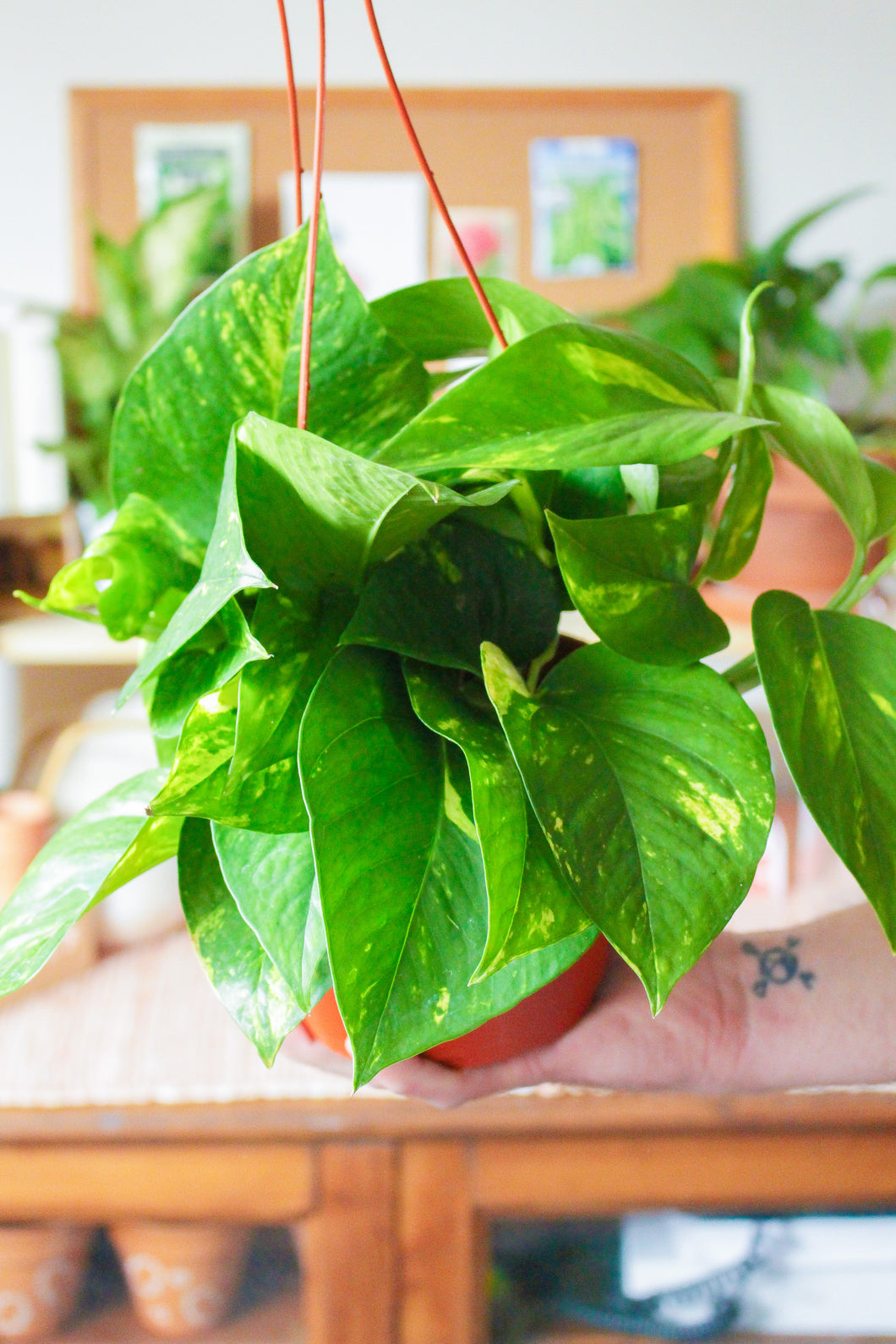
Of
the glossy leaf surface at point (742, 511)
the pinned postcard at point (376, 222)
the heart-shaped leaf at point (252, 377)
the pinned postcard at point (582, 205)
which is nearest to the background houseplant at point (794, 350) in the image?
the pinned postcard at point (582, 205)

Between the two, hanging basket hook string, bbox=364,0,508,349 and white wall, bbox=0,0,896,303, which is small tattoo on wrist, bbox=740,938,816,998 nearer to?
hanging basket hook string, bbox=364,0,508,349

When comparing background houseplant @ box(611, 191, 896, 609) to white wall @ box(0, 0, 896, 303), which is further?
white wall @ box(0, 0, 896, 303)

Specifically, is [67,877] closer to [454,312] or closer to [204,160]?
[454,312]

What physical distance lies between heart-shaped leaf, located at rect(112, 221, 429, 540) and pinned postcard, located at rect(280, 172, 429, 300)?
3.13 ft

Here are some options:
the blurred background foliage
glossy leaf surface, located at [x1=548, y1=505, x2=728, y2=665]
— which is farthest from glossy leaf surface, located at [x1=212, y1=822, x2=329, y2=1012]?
the blurred background foliage

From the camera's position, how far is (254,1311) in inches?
35.4

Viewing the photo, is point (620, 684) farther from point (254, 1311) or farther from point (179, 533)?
point (254, 1311)

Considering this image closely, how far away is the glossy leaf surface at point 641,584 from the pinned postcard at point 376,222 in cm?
102

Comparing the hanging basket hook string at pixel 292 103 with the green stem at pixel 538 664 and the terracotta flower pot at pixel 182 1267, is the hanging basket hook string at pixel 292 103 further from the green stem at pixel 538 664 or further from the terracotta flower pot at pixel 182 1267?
the terracotta flower pot at pixel 182 1267

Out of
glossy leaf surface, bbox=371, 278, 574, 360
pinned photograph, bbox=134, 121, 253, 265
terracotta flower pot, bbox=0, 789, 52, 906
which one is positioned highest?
pinned photograph, bbox=134, 121, 253, 265

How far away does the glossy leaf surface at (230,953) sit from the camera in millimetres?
388

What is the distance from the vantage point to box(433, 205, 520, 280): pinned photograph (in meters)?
1.31

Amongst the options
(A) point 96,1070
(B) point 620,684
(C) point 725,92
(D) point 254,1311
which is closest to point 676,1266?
(D) point 254,1311

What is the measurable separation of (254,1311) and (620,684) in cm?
75
